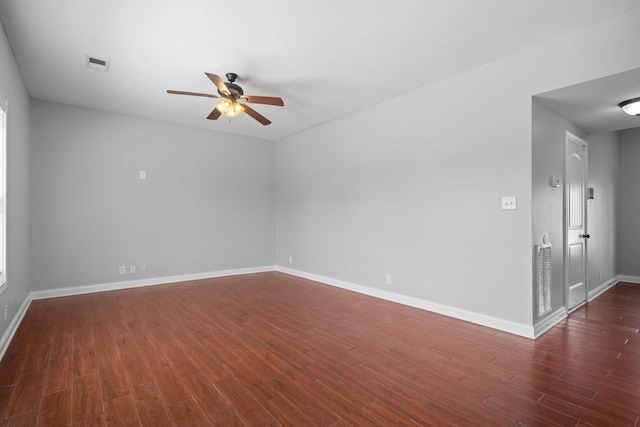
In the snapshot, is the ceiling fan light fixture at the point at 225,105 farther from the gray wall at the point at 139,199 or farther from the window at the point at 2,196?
the gray wall at the point at 139,199

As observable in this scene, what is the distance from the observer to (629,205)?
5.64m

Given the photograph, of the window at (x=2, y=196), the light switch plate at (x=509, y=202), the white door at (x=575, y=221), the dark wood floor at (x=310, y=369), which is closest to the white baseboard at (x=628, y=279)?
the white door at (x=575, y=221)

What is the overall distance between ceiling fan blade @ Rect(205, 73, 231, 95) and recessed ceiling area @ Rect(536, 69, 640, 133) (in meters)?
3.17

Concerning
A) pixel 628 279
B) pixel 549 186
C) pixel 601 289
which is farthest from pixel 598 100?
pixel 628 279

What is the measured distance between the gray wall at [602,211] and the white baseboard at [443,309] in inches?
83.6

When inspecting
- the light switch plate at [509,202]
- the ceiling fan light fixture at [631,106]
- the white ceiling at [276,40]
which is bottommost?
the light switch plate at [509,202]

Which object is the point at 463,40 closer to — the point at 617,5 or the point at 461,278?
the point at 617,5

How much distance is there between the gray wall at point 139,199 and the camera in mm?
4637

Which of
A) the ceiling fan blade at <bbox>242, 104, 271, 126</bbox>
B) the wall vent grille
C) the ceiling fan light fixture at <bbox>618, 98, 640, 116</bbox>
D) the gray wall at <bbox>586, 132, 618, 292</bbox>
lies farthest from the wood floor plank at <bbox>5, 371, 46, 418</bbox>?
the gray wall at <bbox>586, 132, 618, 292</bbox>

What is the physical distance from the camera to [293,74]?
Answer: 3701 mm

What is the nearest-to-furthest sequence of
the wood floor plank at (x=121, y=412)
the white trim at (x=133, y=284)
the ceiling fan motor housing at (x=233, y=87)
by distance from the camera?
the wood floor plank at (x=121, y=412) → the ceiling fan motor housing at (x=233, y=87) → the white trim at (x=133, y=284)

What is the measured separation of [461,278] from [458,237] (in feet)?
1.56

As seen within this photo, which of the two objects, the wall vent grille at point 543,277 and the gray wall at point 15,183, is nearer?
the gray wall at point 15,183

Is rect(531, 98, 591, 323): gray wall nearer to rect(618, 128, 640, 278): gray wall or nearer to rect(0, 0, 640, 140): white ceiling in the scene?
rect(0, 0, 640, 140): white ceiling
